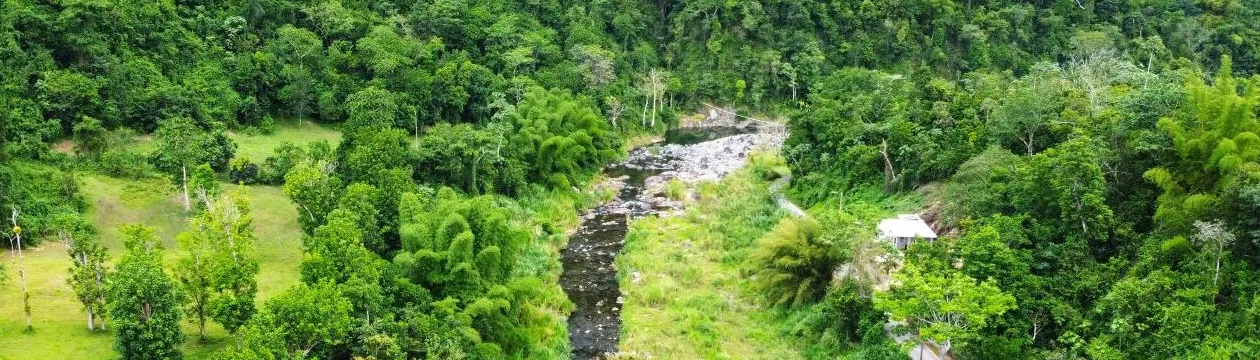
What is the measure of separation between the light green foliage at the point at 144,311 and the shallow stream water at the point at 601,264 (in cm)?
1282

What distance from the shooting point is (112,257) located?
31531 millimetres

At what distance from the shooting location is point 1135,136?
29.9 metres

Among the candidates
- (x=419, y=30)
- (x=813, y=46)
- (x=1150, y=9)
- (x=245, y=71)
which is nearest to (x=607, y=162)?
(x=419, y=30)

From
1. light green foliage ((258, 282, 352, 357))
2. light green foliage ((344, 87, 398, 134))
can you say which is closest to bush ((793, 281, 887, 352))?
light green foliage ((258, 282, 352, 357))

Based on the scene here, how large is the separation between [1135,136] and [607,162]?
35652mm

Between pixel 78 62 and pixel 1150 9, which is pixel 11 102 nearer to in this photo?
pixel 78 62

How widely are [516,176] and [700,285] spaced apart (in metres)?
13.7

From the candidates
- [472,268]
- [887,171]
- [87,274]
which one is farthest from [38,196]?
[887,171]

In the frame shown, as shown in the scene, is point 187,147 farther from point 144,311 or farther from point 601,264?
point 601,264

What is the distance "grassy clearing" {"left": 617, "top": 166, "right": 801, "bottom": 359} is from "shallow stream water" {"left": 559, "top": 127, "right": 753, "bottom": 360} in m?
0.62

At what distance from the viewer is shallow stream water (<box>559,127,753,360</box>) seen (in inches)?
1257

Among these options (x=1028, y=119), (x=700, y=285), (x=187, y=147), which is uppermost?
(x=1028, y=119)

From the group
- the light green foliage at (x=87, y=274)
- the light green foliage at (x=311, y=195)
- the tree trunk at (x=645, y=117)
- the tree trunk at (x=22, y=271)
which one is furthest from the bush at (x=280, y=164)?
the tree trunk at (x=645, y=117)

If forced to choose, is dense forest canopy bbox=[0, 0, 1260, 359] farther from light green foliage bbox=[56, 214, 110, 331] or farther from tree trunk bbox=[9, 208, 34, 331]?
tree trunk bbox=[9, 208, 34, 331]
